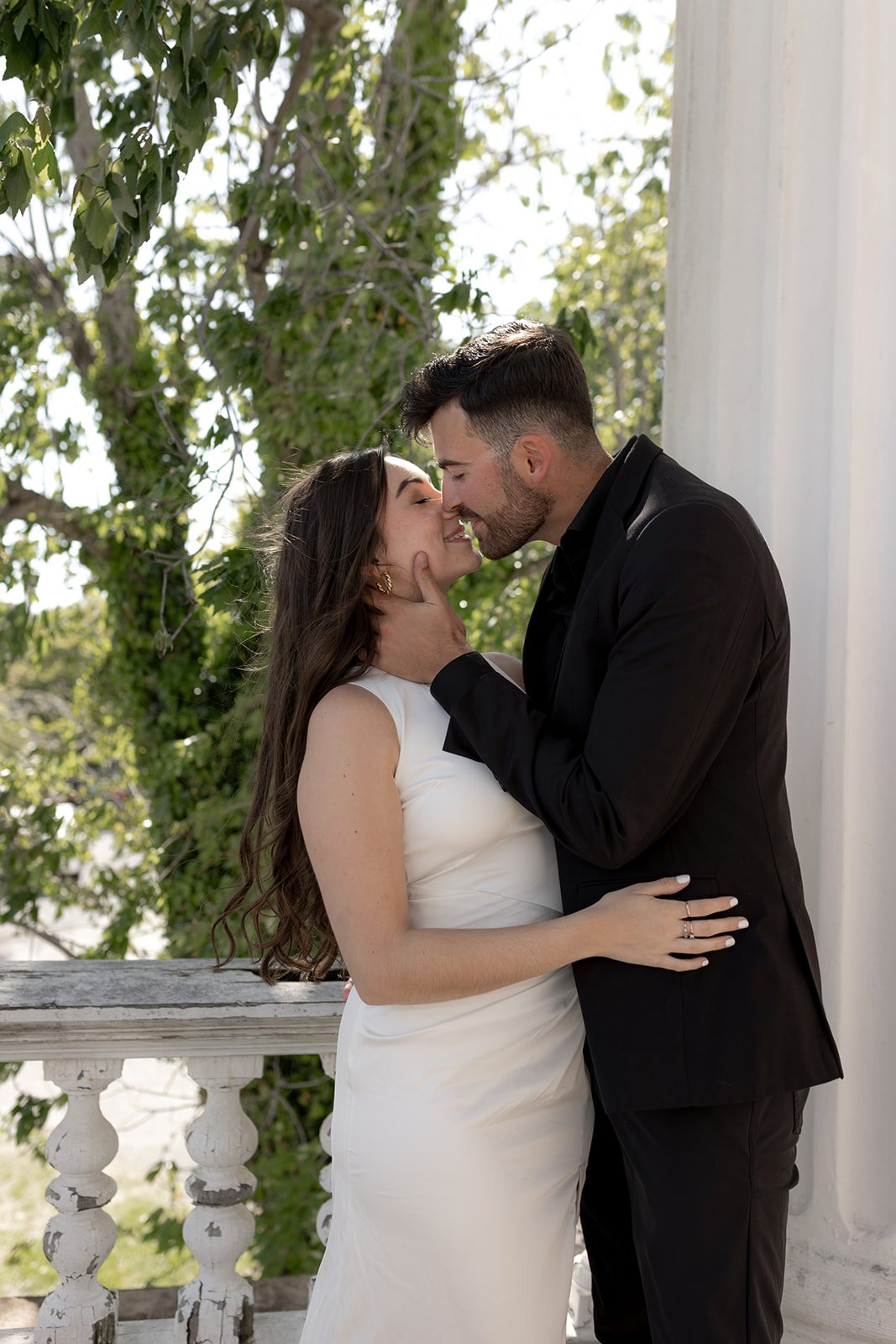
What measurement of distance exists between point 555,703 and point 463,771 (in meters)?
0.20

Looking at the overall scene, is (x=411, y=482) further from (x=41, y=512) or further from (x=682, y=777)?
(x=41, y=512)

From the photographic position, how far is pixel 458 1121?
1.71m

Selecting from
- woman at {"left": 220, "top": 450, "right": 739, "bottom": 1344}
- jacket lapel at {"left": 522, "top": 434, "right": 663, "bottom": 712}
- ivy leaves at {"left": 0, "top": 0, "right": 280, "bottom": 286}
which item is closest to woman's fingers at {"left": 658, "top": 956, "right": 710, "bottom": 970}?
woman at {"left": 220, "top": 450, "right": 739, "bottom": 1344}

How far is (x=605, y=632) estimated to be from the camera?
1.67m

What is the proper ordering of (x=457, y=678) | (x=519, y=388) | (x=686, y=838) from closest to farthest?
(x=686, y=838) < (x=457, y=678) < (x=519, y=388)

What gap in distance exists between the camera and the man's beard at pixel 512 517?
205 cm

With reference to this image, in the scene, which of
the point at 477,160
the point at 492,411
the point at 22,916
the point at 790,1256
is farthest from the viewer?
the point at 477,160

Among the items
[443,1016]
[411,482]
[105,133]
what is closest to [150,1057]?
[443,1016]

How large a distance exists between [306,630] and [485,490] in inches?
16.8

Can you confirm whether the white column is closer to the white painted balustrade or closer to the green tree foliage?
the white painted balustrade

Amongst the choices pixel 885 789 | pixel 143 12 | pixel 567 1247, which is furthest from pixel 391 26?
pixel 567 1247

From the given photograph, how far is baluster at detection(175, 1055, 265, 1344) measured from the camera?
2.06 m

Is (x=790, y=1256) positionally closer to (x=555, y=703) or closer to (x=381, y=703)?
(x=555, y=703)

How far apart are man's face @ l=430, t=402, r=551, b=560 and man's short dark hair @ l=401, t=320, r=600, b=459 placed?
2cm
